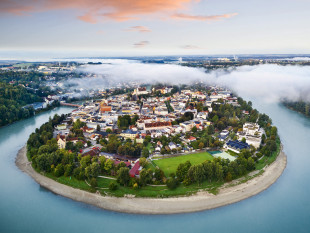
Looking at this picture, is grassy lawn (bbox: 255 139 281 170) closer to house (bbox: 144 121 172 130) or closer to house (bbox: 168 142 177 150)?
house (bbox: 168 142 177 150)

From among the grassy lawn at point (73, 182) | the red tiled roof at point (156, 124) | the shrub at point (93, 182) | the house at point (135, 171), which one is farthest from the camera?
the red tiled roof at point (156, 124)

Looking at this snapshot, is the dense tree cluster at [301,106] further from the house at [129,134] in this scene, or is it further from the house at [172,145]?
the house at [129,134]

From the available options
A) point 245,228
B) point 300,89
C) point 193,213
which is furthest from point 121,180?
point 300,89

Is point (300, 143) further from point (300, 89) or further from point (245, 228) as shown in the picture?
point (300, 89)

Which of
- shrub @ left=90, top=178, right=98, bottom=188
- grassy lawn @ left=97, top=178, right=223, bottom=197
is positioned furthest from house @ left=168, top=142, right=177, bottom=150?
shrub @ left=90, top=178, right=98, bottom=188

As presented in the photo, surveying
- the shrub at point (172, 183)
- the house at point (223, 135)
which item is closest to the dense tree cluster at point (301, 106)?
the house at point (223, 135)
